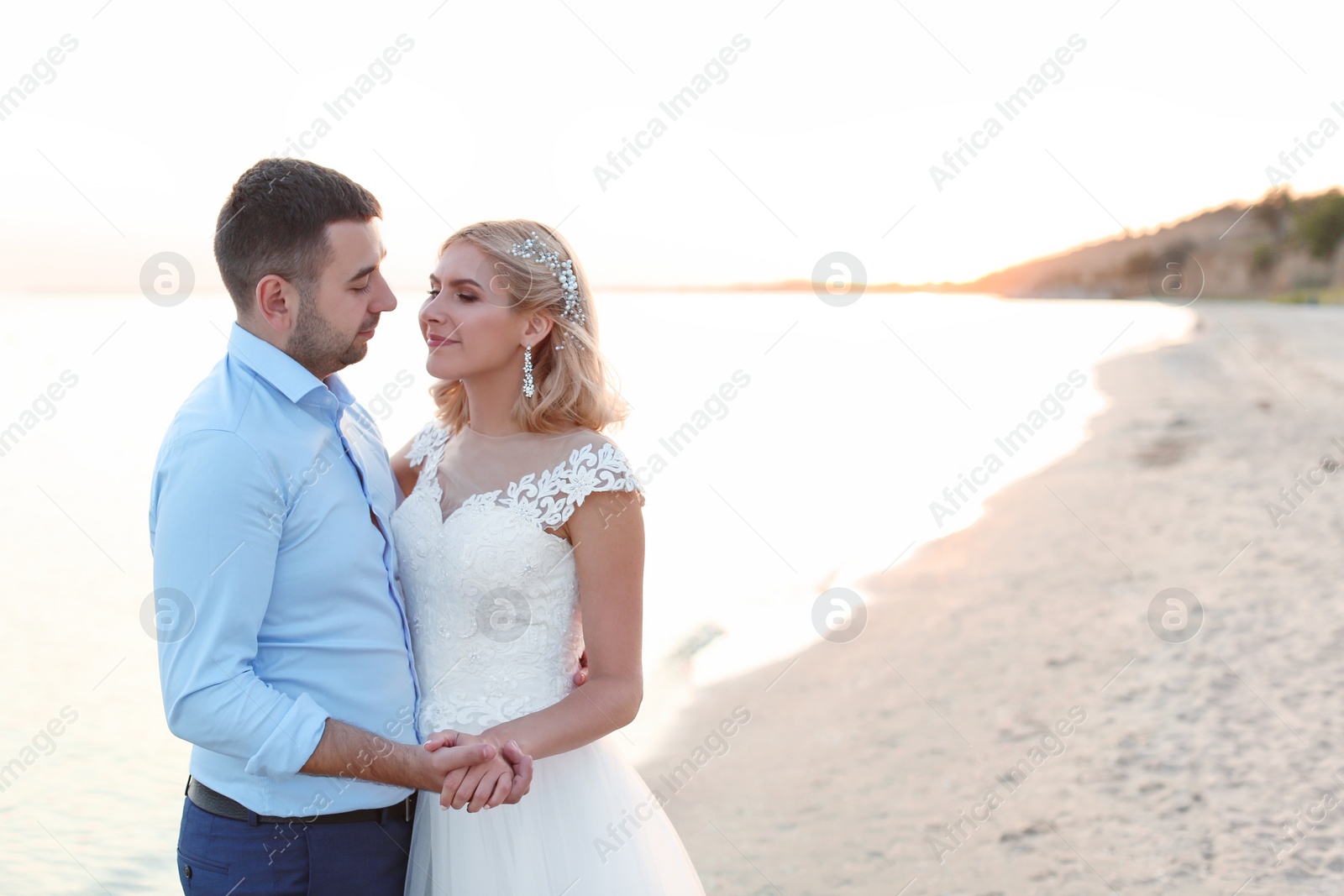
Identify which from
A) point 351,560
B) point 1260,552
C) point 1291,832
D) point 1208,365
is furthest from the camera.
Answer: point 1208,365

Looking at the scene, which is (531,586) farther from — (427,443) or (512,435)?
(427,443)

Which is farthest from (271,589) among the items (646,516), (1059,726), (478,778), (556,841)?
(646,516)

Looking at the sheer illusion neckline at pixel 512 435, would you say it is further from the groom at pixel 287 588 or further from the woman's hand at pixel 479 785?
the woman's hand at pixel 479 785

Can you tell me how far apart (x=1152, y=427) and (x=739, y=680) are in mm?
12164

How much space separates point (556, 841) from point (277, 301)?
59.6 inches

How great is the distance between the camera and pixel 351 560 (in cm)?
218

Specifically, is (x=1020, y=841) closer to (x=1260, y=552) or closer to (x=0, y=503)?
(x=1260, y=552)

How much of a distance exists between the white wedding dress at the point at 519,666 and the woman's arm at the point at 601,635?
2.7 inches

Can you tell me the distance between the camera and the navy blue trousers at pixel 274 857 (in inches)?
85.0

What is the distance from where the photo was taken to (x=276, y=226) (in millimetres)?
2158

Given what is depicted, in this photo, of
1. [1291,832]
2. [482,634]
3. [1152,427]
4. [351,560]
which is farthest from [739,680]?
[1152,427]

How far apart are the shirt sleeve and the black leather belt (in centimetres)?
23

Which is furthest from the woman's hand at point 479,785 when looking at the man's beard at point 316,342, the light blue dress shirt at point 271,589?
the man's beard at point 316,342

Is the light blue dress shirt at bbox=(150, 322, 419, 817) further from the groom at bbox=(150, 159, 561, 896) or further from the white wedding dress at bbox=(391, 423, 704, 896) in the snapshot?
the white wedding dress at bbox=(391, 423, 704, 896)
